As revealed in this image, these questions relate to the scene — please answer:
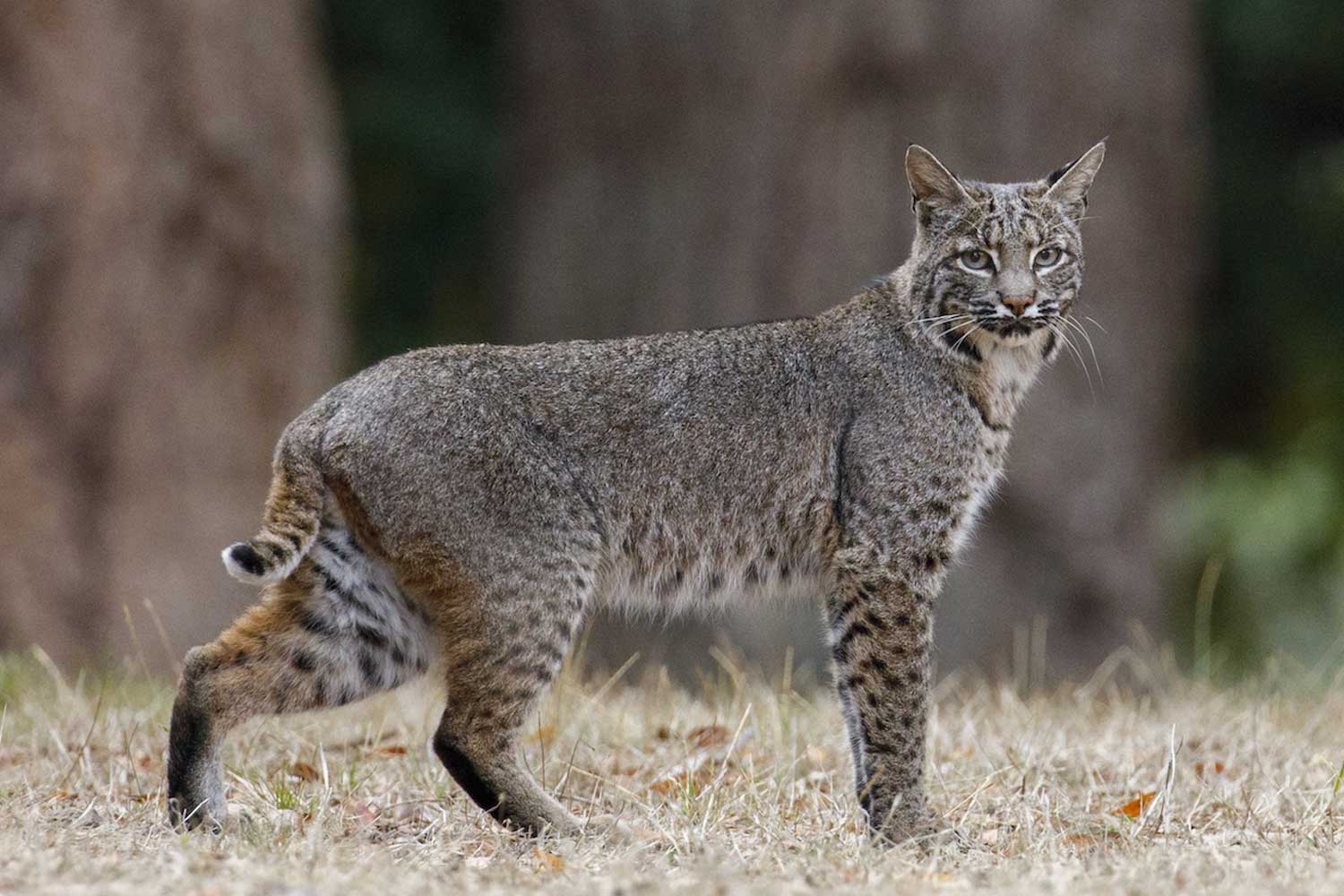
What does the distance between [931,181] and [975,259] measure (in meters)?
0.36

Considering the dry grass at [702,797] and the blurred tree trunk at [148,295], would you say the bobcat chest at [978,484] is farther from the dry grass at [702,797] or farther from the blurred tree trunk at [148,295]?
the blurred tree trunk at [148,295]

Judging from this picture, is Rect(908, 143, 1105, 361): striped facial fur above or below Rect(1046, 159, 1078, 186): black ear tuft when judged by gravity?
below

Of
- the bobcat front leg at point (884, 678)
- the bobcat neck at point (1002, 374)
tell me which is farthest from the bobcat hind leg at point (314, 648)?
the bobcat neck at point (1002, 374)

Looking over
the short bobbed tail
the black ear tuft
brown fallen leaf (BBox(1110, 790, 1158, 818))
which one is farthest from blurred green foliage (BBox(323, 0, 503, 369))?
brown fallen leaf (BBox(1110, 790, 1158, 818))

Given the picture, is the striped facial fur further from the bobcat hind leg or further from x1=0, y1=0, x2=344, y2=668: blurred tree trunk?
x1=0, y1=0, x2=344, y2=668: blurred tree trunk

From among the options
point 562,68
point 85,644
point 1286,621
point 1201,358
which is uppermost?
point 562,68

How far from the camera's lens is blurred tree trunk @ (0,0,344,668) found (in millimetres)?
10867

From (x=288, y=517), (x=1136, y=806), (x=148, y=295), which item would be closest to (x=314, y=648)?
(x=288, y=517)

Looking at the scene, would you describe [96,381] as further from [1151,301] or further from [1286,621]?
[1286,621]

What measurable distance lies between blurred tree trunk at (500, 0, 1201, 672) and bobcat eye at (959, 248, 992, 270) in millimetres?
4869

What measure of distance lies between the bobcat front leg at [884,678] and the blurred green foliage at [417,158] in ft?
29.6

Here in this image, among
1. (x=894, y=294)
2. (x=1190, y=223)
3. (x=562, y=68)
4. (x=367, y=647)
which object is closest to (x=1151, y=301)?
(x=1190, y=223)

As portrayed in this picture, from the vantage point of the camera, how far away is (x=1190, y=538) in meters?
14.2

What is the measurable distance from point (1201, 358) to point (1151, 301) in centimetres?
269
